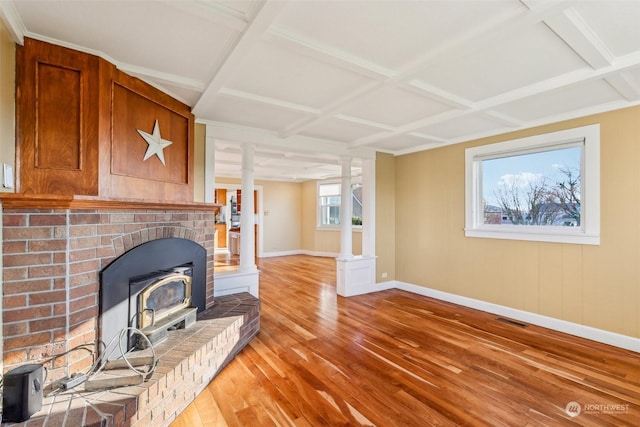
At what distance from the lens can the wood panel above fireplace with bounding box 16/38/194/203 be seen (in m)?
1.78

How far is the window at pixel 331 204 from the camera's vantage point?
8.29m

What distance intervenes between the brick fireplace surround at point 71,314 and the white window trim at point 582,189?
3.73 m

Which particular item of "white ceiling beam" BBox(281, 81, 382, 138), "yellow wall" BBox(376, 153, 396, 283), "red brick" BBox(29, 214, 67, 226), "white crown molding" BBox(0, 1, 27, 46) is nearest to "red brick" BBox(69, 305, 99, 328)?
"red brick" BBox(29, 214, 67, 226)

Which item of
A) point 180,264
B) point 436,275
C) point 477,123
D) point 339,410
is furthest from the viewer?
point 436,275

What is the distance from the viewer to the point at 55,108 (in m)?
1.85

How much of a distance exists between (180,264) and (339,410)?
177 cm

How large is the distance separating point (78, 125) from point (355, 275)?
3810 millimetres

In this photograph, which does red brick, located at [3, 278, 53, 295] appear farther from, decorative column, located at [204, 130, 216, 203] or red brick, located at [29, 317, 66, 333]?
decorative column, located at [204, 130, 216, 203]

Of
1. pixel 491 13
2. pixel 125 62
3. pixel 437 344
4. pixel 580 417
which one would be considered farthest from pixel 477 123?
pixel 125 62

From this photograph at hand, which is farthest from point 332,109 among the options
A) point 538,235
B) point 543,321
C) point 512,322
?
point 543,321

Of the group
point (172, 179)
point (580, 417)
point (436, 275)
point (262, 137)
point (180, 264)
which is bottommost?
point (580, 417)

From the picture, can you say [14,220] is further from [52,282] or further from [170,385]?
[170,385]

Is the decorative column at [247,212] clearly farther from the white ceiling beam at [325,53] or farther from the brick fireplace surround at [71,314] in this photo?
the white ceiling beam at [325,53]

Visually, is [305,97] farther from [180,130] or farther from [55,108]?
[55,108]
